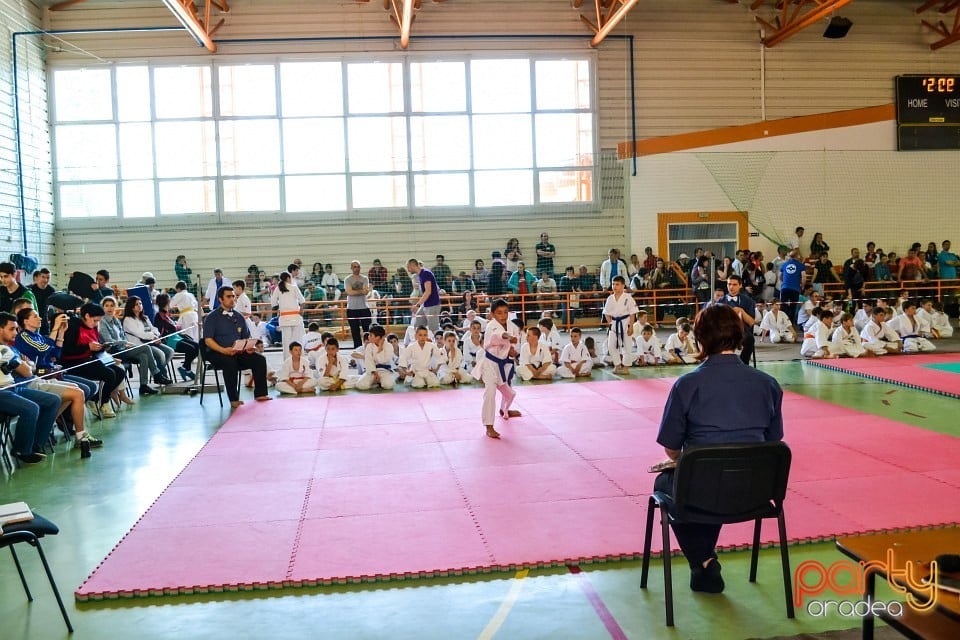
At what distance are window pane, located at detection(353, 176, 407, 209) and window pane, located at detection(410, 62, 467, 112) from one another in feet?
5.81

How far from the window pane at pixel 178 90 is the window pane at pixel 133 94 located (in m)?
0.24

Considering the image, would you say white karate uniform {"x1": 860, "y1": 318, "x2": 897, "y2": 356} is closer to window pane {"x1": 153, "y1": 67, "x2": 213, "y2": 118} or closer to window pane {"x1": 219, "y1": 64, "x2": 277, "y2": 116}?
window pane {"x1": 219, "y1": 64, "x2": 277, "y2": 116}

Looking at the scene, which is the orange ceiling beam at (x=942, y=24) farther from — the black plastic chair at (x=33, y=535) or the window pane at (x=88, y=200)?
the black plastic chair at (x=33, y=535)

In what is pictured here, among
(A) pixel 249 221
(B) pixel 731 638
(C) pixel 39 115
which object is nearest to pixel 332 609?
(B) pixel 731 638

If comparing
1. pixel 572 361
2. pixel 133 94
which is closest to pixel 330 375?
pixel 572 361

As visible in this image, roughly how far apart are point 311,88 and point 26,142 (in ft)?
19.8

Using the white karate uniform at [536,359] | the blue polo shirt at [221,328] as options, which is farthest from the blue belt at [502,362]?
the blue polo shirt at [221,328]

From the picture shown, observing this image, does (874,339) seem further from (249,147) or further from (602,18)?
(249,147)

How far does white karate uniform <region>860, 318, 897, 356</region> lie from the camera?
1277cm

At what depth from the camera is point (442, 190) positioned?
18.5 metres

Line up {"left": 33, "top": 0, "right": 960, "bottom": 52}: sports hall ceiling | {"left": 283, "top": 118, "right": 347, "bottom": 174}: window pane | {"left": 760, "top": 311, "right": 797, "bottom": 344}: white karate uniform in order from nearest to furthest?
{"left": 760, "top": 311, "right": 797, "bottom": 344}: white karate uniform, {"left": 33, "top": 0, "right": 960, "bottom": 52}: sports hall ceiling, {"left": 283, "top": 118, "right": 347, "bottom": 174}: window pane

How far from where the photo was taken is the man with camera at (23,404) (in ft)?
21.9

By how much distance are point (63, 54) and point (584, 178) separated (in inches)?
474

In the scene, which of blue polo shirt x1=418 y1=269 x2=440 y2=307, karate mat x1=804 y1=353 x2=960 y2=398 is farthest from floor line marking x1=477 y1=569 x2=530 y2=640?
blue polo shirt x1=418 y1=269 x2=440 y2=307
